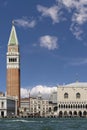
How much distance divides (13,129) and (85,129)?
11384mm

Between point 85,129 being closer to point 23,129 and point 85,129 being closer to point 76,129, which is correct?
point 76,129

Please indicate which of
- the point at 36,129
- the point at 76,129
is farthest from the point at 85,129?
the point at 36,129

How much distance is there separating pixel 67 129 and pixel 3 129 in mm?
10065

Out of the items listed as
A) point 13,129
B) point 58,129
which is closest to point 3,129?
point 13,129

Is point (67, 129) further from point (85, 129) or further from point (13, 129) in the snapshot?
point (13, 129)

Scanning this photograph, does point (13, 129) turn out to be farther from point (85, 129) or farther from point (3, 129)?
point (85, 129)

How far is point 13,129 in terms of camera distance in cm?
8850

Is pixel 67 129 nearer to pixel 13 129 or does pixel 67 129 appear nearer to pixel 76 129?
pixel 76 129

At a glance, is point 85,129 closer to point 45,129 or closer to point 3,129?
point 45,129

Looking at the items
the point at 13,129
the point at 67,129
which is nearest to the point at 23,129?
the point at 13,129

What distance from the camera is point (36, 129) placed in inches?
3497

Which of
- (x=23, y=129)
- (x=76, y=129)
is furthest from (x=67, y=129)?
(x=23, y=129)

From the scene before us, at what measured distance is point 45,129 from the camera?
88312 mm

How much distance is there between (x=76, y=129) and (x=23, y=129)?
842cm
